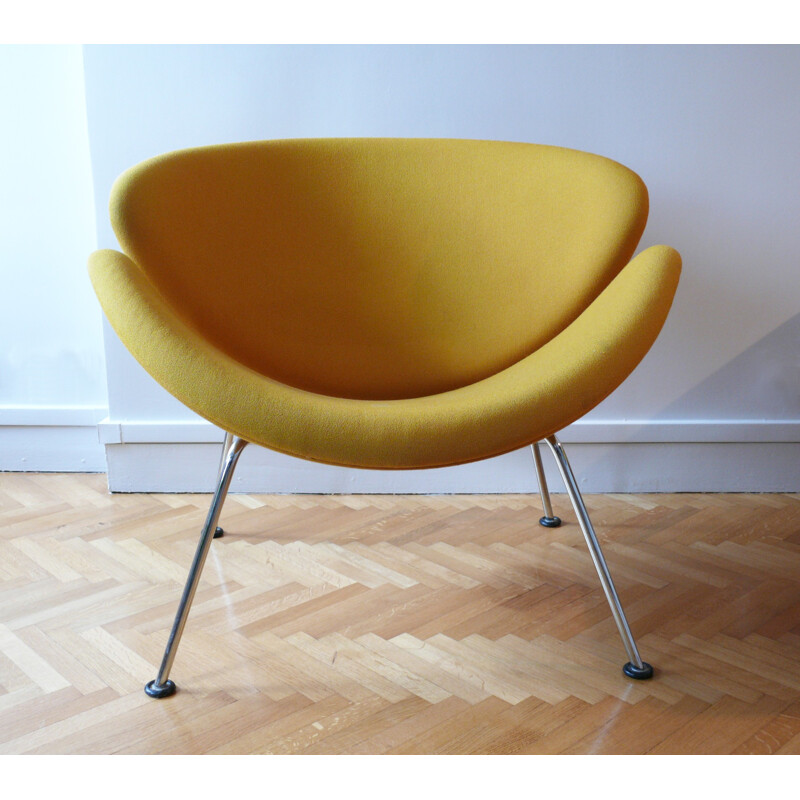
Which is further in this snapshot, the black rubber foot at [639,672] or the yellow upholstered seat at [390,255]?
the yellow upholstered seat at [390,255]

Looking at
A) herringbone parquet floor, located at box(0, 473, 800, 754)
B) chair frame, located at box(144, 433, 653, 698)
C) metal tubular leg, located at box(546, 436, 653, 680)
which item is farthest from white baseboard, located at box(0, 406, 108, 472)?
metal tubular leg, located at box(546, 436, 653, 680)

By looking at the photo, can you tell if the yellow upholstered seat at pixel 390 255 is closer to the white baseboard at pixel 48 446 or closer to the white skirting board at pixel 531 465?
the white skirting board at pixel 531 465

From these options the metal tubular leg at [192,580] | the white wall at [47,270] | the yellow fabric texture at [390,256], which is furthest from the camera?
the white wall at [47,270]

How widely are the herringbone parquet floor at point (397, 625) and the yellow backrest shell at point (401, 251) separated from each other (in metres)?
0.39

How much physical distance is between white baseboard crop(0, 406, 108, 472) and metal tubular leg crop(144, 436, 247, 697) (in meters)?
1.07

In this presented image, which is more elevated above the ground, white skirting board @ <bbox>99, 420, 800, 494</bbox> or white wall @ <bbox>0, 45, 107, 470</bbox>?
white wall @ <bbox>0, 45, 107, 470</bbox>

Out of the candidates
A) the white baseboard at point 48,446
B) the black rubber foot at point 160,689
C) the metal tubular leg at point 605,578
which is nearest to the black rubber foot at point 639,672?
the metal tubular leg at point 605,578

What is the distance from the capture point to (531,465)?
2127 mm

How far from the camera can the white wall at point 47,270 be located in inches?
82.7

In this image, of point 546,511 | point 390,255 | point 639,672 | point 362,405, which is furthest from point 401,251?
point 639,672

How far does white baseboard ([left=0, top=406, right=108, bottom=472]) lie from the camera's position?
2.26 meters

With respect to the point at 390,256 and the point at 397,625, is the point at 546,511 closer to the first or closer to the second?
the point at 397,625

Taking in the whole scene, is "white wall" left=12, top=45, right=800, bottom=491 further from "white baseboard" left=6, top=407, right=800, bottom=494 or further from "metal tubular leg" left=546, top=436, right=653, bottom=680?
"metal tubular leg" left=546, top=436, right=653, bottom=680

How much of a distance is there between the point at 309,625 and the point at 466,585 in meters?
0.31
